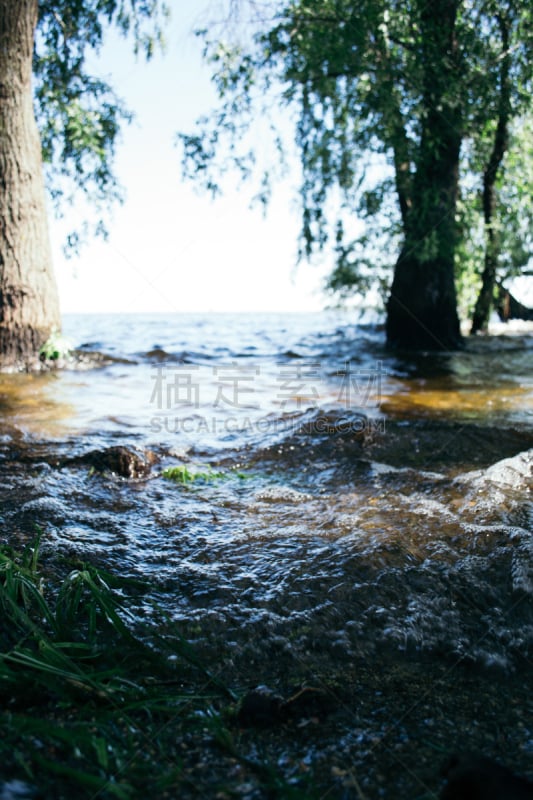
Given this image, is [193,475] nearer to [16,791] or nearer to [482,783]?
[16,791]

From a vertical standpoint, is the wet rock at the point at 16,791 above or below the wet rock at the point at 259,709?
above

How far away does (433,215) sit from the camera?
905cm

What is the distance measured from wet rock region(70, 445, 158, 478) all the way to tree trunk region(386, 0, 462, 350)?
666 centimetres

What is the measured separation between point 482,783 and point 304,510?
70.5 inches

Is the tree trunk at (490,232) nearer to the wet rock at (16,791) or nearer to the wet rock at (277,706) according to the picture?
the wet rock at (277,706)

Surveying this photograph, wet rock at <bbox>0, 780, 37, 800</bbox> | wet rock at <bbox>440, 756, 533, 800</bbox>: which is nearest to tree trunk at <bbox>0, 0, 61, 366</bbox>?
wet rock at <bbox>0, 780, 37, 800</bbox>

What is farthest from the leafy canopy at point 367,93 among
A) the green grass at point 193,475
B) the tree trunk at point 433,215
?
the green grass at point 193,475

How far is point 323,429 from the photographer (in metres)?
4.30

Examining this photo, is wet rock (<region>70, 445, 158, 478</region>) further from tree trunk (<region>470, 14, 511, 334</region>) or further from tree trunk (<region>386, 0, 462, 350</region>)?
tree trunk (<region>470, 14, 511, 334</region>)

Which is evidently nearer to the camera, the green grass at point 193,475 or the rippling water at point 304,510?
the rippling water at point 304,510

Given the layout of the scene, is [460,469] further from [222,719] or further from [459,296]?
[459,296]

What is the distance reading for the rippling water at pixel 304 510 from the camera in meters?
1.94

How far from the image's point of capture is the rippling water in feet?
6.35

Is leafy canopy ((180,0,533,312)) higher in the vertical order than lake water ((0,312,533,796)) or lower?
higher
